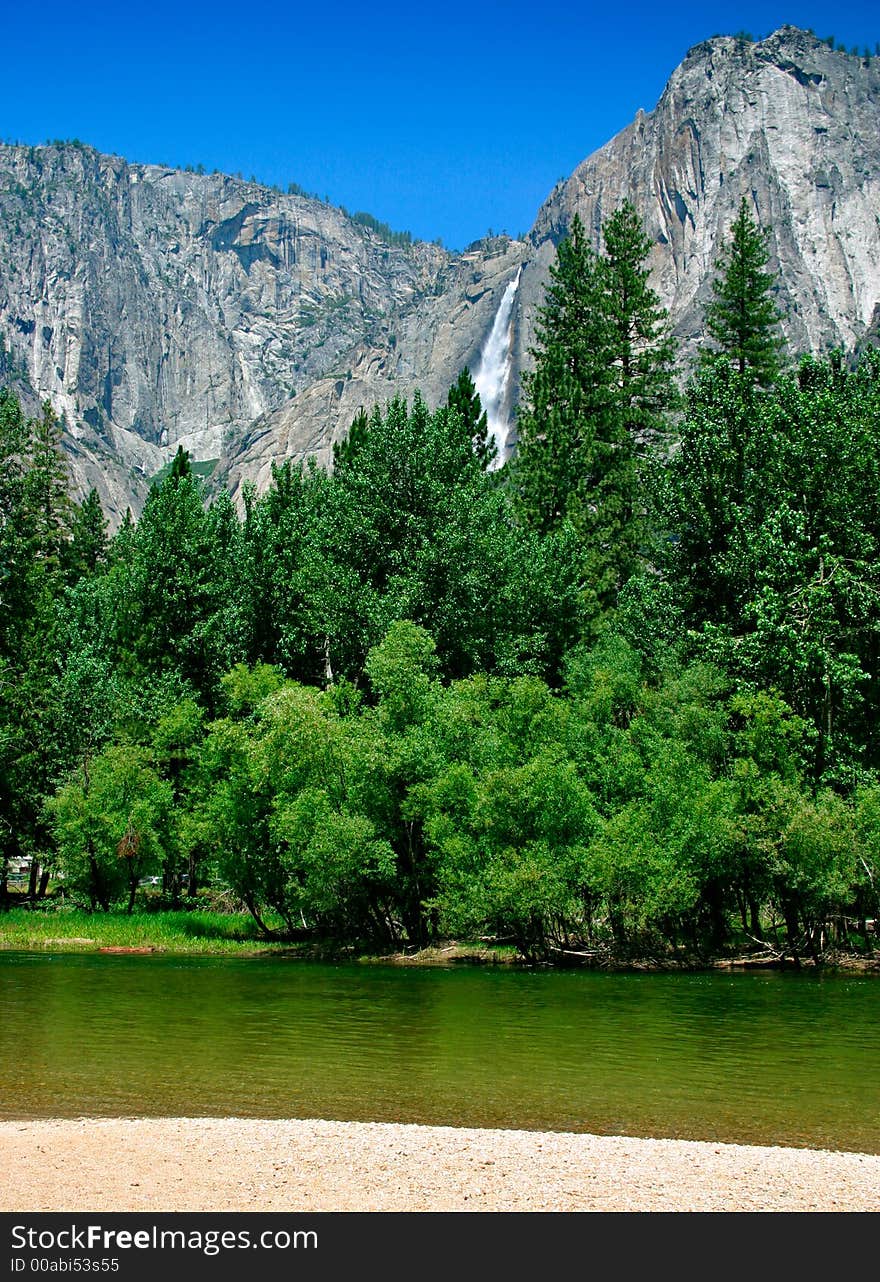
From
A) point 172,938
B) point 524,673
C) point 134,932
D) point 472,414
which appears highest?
point 472,414

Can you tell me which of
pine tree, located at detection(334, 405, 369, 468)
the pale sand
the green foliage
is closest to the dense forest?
the green foliage

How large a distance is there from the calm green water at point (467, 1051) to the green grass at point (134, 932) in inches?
291

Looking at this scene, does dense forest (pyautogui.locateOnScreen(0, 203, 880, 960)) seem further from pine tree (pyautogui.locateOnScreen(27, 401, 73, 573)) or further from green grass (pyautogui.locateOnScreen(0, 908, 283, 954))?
pine tree (pyautogui.locateOnScreen(27, 401, 73, 573))

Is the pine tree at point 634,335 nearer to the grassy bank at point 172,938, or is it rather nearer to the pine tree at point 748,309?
the pine tree at point 748,309

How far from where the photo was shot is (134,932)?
120ft

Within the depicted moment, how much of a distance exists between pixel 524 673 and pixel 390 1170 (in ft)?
107

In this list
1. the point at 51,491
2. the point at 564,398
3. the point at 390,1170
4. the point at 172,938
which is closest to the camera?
the point at 390,1170

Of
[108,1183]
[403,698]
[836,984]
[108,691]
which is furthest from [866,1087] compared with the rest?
[108,691]

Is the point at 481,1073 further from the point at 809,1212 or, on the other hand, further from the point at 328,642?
the point at 328,642

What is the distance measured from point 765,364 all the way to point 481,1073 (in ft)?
130

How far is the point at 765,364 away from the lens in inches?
1901

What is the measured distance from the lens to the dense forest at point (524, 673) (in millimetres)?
30734

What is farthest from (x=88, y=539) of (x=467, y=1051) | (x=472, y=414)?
(x=467, y=1051)

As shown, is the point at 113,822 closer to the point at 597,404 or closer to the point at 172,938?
the point at 172,938
